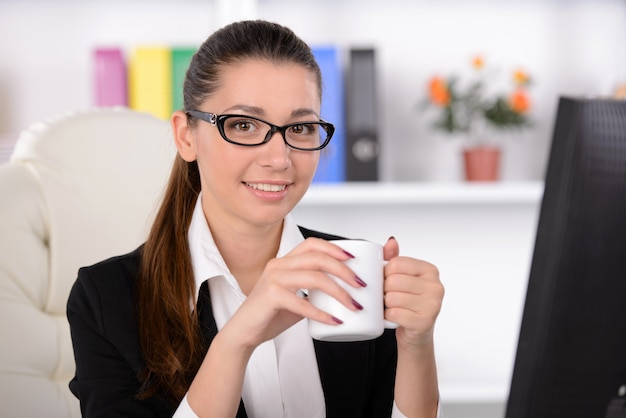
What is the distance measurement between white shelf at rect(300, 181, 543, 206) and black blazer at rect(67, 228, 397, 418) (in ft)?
2.93

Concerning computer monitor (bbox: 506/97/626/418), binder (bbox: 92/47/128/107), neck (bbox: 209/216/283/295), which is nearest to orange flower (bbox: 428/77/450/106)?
binder (bbox: 92/47/128/107)

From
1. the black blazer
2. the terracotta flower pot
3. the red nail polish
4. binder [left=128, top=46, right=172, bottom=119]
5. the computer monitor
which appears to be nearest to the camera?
the computer monitor

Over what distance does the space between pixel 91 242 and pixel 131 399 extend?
1.37 feet

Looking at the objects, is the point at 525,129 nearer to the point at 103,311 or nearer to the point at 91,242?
the point at 91,242

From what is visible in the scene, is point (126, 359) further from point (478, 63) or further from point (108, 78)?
point (478, 63)

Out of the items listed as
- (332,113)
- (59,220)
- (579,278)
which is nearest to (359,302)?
(579,278)

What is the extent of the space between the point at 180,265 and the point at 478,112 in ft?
4.40

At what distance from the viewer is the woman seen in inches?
48.6

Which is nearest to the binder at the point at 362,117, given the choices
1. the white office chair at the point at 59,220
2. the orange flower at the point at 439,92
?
the orange flower at the point at 439,92

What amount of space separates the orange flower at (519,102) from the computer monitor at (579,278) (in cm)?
175

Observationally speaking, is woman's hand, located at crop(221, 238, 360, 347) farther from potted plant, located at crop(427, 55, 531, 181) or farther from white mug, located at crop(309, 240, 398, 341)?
potted plant, located at crop(427, 55, 531, 181)

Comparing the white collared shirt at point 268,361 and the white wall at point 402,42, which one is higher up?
the white wall at point 402,42

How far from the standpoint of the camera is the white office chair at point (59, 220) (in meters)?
1.43

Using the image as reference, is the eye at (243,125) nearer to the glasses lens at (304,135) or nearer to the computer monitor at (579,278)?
the glasses lens at (304,135)
